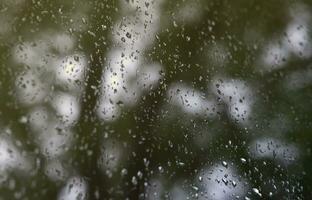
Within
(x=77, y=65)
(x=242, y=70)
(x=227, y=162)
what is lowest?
(x=227, y=162)

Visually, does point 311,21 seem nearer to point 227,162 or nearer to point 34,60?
point 227,162

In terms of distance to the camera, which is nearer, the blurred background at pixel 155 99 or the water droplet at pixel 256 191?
the blurred background at pixel 155 99

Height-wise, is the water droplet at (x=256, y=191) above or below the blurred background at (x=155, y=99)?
below

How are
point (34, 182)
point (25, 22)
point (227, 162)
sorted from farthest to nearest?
point (227, 162)
point (25, 22)
point (34, 182)

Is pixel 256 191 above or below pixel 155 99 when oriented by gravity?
below

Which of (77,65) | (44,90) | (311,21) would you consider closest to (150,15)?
(77,65)

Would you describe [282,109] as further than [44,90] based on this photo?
Yes

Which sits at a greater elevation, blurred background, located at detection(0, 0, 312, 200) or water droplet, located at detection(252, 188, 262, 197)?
blurred background, located at detection(0, 0, 312, 200)

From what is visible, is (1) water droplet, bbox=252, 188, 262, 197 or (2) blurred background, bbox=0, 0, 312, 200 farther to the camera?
(1) water droplet, bbox=252, 188, 262, 197
